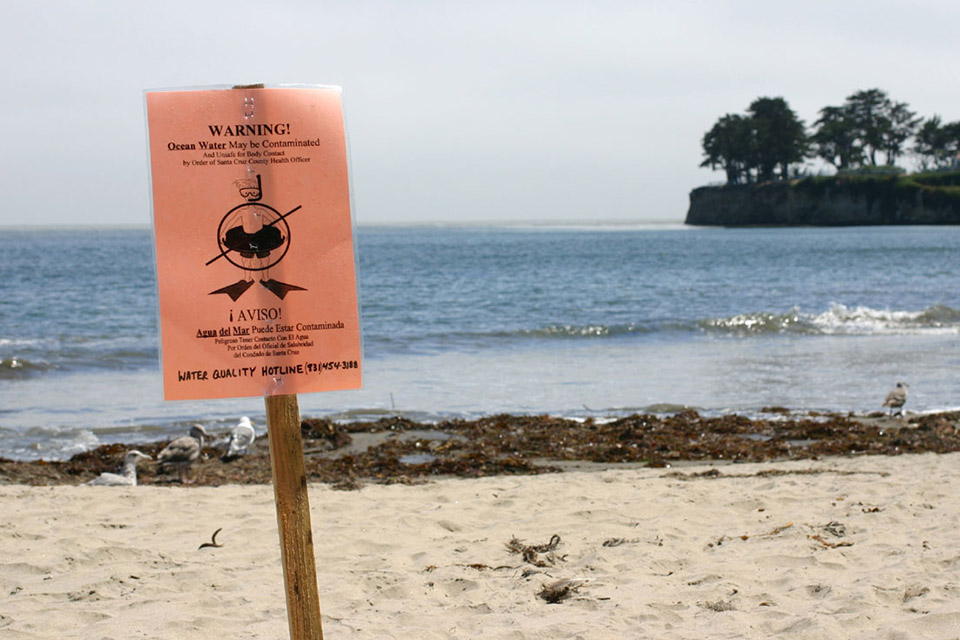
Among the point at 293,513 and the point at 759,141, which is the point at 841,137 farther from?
the point at 293,513

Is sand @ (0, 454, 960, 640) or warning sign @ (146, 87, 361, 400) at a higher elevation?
warning sign @ (146, 87, 361, 400)

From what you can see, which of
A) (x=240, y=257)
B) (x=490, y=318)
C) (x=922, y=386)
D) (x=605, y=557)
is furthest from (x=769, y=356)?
(x=240, y=257)

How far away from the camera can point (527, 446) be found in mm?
9234

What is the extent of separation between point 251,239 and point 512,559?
3074 mm

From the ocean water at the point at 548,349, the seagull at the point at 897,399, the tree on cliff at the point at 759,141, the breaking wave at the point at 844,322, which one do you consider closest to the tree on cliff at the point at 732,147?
the tree on cliff at the point at 759,141

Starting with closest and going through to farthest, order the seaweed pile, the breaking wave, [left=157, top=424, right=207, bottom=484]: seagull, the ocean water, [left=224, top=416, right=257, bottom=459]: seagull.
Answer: [left=157, top=424, right=207, bottom=484]: seagull
the seaweed pile
[left=224, top=416, right=257, bottom=459]: seagull
the ocean water
the breaking wave

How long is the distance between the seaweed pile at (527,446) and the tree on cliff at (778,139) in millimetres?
111519

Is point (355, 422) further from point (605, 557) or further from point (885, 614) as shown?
point (885, 614)

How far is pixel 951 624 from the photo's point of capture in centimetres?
365

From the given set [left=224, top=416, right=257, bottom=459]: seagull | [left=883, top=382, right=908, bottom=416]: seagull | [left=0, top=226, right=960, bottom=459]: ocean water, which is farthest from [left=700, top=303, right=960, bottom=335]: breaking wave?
[left=224, top=416, right=257, bottom=459]: seagull

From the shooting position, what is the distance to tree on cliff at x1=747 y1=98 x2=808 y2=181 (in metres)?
114

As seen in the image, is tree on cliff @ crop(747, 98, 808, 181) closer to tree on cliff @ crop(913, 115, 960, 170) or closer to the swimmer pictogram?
tree on cliff @ crop(913, 115, 960, 170)

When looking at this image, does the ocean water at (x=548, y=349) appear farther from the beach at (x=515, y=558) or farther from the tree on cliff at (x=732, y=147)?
the tree on cliff at (x=732, y=147)

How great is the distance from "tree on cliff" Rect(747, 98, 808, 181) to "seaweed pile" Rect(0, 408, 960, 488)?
11152cm
